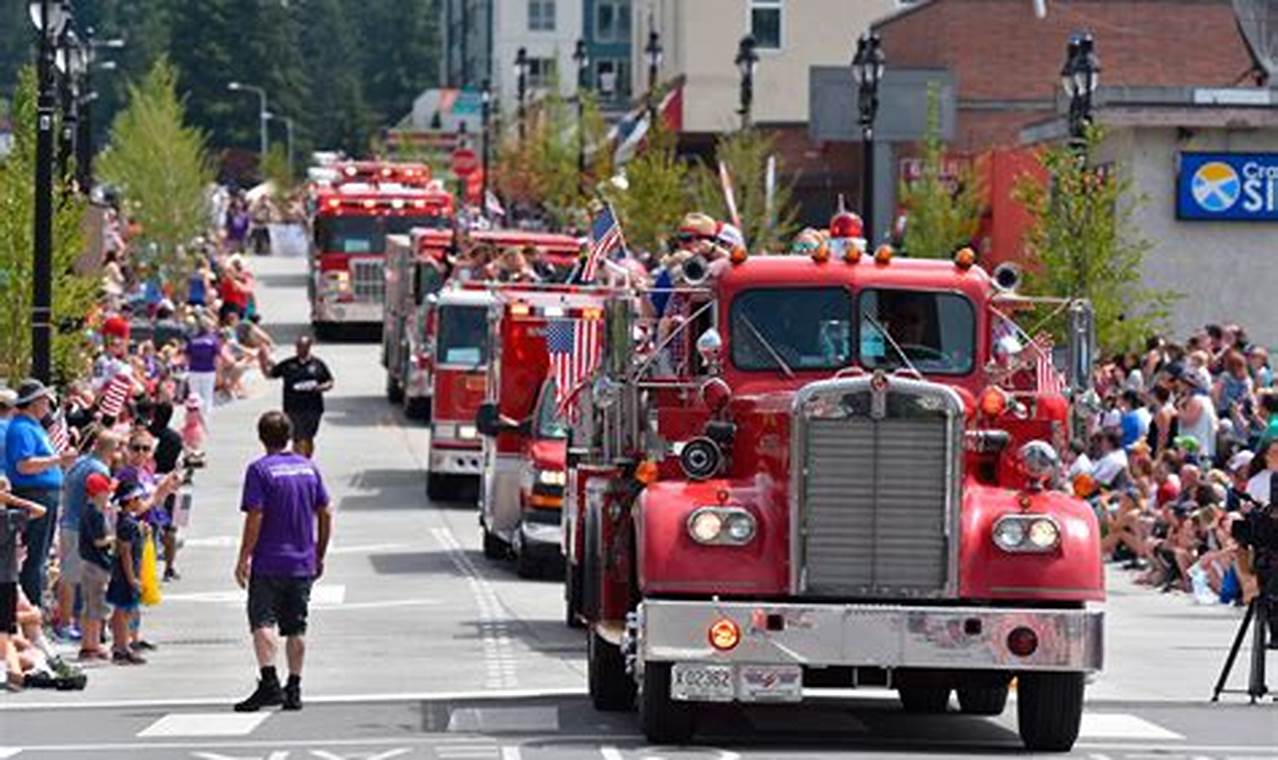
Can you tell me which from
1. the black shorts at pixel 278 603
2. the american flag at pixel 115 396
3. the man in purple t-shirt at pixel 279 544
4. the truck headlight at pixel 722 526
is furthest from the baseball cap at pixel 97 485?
the truck headlight at pixel 722 526

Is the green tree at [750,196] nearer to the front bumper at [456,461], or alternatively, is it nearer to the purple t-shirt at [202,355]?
the purple t-shirt at [202,355]

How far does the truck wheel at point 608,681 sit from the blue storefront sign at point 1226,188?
3173cm

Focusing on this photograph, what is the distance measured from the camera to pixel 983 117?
253 ft

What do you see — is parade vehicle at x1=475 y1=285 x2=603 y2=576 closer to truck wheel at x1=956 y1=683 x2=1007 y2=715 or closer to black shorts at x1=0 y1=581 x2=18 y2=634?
black shorts at x1=0 y1=581 x2=18 y2=634

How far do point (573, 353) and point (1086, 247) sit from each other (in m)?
17.3

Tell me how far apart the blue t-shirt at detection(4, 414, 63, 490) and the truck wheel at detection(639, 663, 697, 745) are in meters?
7.42

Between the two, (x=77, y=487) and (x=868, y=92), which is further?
(x=868, y=92)

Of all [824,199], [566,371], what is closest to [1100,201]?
[566,371]

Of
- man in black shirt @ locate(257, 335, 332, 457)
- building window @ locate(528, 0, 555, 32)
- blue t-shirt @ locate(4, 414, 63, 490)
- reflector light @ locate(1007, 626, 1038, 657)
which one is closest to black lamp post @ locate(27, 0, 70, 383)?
blue t-shirt @ locate(4, 414, 63, 490)

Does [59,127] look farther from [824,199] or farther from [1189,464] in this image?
[824,199]

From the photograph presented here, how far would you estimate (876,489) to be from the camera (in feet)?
61.0

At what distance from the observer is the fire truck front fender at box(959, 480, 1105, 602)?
18.6 meters

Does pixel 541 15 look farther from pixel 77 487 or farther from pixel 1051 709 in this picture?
pixel 1051 709

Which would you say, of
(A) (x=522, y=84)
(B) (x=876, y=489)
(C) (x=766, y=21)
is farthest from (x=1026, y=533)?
(A) (x=522, y=84)
